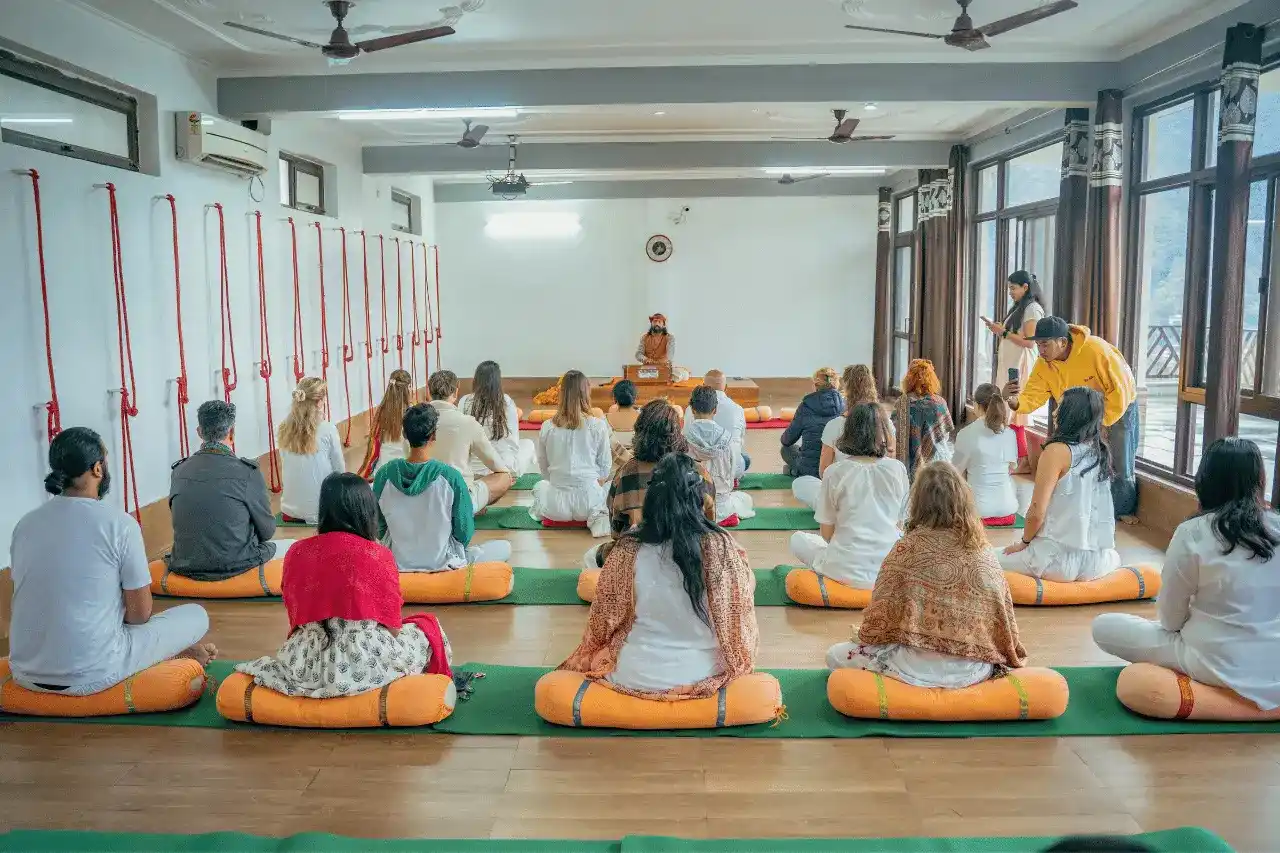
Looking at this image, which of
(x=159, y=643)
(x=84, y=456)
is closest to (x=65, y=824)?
(x=159, y=643)

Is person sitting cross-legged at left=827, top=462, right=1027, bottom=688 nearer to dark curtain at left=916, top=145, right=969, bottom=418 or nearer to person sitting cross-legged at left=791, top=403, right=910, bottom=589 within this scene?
person sitting cross-legged at left=791, top=403, right=910, bottom=589

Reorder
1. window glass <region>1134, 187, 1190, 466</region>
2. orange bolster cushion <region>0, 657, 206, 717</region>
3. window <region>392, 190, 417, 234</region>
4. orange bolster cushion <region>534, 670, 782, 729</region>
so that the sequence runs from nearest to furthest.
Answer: orange bolster cushion <region>534, 670, 782, 729</region> → orange bolster cushion <region>0, 657, 206, 717</region> → window glass <region>1134, 187, 1190, 466</region> → window <region>392, 190, 417, 234</region>

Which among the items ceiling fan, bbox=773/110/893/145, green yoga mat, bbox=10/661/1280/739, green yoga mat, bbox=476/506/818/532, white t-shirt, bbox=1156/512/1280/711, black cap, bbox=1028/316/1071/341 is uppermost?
ceiling fan, bbox=773/110/893/145

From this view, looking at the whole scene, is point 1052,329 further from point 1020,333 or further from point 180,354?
point 180,354

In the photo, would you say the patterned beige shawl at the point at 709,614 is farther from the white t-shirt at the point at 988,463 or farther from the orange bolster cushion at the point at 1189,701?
the white t-shirt at the point at 988,463

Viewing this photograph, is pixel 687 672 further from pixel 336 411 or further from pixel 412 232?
pixel 412 232

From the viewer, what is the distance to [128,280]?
18.8 feet

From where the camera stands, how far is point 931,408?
20.2 ft

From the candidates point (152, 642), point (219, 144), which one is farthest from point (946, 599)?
point (219, 144)

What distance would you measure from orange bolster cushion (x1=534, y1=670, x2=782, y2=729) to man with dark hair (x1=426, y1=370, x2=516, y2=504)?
8.15 feet

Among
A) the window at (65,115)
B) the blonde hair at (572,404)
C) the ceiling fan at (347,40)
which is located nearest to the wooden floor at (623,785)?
the window at (65,115)

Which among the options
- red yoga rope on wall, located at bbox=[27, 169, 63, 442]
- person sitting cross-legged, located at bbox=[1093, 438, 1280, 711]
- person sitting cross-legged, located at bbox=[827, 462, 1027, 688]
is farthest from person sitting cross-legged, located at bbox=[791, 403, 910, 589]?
red yoga rope on wall, located at bbox=[27, 169, 63, 442]

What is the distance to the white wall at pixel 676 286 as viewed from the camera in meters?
14.9

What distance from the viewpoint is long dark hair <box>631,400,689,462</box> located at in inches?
165
